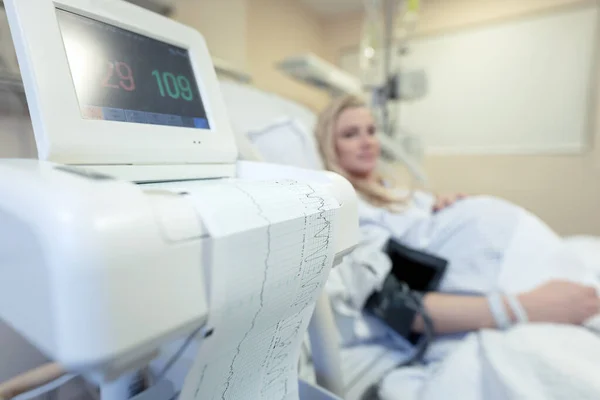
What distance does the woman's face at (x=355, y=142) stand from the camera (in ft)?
3.80

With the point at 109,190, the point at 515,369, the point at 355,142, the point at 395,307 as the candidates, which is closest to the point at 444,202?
the point at 355,142

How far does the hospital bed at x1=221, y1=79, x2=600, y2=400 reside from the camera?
51 centimetres

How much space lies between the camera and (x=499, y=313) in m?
0.70

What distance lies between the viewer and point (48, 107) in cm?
31

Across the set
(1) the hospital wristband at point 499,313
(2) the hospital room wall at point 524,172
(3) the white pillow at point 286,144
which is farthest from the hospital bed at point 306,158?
(2) the hospital room wall at point 524,172

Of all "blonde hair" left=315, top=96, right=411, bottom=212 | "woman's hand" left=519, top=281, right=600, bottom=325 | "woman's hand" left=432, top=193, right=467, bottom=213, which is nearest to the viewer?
"woman's hand" left=519, top=281, right=600, bottom=325

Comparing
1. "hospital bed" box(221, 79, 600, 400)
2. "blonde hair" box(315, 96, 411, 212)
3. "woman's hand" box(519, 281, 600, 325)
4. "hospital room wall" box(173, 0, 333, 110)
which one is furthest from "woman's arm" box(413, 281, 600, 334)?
"hospital room wall" box(173, 0, 333, 110)

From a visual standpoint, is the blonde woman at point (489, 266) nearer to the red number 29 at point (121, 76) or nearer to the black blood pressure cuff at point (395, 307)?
the black blood pressure cuff at point (395, 307)

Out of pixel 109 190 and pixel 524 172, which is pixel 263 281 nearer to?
pixel 109 190

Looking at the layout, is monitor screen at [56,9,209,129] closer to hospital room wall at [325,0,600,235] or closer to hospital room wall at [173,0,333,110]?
hospital room wall at [173,0,333,110]

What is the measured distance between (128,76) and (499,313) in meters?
0.77

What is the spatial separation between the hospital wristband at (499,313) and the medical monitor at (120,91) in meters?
0.60

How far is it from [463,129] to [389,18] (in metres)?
0.74

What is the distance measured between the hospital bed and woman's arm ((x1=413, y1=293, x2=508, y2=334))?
0.39 feet
